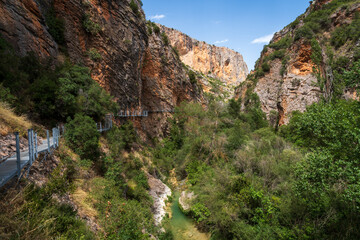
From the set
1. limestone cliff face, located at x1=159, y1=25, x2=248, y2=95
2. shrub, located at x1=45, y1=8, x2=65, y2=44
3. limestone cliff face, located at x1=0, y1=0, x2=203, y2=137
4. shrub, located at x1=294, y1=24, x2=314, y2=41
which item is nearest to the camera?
limestone cliff face, located at x1=0, y1=0, x2=203, y2=137

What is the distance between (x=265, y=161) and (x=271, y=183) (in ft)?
5.55

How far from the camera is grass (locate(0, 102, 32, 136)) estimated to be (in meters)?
6.75

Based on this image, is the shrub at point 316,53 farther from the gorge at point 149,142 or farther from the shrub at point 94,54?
the shrub at point 94,54

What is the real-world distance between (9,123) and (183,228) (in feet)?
40.3

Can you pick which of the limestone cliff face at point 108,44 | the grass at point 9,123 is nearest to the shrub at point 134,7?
the limestone cliff face at point 108,44

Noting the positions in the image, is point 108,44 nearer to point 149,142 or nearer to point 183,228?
point 149,142

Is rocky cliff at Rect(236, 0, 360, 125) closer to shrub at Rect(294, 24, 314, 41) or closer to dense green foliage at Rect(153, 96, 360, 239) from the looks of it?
shrub at Rect(294, 24, 314, 41)

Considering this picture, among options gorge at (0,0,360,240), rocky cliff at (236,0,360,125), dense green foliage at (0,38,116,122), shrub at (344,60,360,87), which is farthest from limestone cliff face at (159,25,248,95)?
shrub at (344,60,360,87)

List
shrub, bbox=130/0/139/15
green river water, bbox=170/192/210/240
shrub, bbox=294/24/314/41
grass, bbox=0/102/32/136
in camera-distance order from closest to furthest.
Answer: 1. grass, bbox=0/102/32/136
2. green river water, bbox=170/192/210/240
3. shrub, bbox=130/0/139/15
4. shrub, bbox=294/24/314/41

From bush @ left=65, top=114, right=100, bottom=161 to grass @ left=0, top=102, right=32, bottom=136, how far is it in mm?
2219

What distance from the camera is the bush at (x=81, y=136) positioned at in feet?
33.0

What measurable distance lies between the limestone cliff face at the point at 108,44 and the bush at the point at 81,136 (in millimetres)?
5922

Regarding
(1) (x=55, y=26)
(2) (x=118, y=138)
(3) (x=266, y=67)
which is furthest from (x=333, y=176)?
(3) (x=266, y=67)

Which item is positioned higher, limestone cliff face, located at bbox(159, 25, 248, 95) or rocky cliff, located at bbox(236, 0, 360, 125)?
limestone cliff face, located at bbox(159, 25, 248, 95)
